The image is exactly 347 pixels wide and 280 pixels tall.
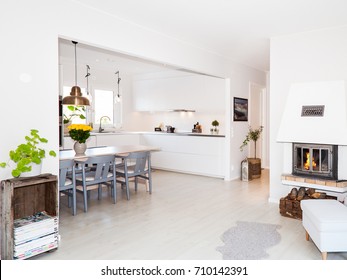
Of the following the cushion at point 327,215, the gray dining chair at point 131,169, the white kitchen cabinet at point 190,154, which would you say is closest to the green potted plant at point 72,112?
the white kitchen cabinet at point 190,154

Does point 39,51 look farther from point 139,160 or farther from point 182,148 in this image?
point 182,148

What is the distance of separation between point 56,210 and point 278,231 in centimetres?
243

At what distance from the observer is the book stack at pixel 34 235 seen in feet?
8.72

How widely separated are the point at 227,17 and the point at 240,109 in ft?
10.1

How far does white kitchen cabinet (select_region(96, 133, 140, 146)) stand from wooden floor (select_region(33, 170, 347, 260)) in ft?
5.80

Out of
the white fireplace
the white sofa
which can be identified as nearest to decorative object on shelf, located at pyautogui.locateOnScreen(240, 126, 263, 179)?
the white fireplace

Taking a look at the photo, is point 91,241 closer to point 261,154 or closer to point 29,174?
point 29,174

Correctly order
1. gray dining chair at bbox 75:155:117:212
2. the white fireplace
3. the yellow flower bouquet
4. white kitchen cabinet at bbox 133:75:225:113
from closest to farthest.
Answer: the white fireplace
gray dining chair at bbox 75:155:117:212
the yellow flower bouquet
white kitchen cabinet at bbox 133:75:225:113

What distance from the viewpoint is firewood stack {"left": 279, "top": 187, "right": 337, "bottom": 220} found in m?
3.92

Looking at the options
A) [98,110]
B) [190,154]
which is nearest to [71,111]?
[98,110]

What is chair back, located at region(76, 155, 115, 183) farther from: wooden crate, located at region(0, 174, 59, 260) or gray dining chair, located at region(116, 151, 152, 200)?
wooden crate, located at region(0, 174, 59, 260)

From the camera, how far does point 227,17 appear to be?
3768 mm

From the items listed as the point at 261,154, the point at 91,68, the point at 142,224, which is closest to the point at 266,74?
the point at 261,154

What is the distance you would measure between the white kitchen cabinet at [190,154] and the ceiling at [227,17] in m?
2.44
